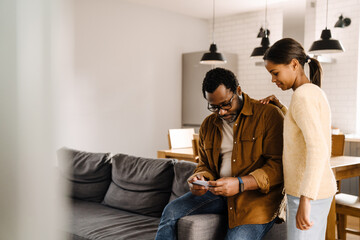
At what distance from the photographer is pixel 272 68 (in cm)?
161

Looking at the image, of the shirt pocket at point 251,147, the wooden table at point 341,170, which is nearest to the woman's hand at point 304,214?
the shirt pocket at point 251,147

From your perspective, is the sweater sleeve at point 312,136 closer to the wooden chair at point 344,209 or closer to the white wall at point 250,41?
the wooden chair at point 344,209

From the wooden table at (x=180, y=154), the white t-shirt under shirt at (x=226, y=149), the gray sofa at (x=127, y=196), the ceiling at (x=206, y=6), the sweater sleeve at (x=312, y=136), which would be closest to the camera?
the sweater sleeve at (x=312, y=136)

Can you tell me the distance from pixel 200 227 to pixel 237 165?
353 millimetres

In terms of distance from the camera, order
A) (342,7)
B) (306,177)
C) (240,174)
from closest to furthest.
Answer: (306,177) → (240,174) → (342,7)

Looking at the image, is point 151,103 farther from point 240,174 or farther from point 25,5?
point 25,5

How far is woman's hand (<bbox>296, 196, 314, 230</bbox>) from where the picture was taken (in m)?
1.41

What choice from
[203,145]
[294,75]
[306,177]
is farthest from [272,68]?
[203,145]

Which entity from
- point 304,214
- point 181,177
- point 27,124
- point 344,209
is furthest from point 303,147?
point 344,209

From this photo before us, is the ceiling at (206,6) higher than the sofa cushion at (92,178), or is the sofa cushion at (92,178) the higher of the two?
the ceiling at (206,6)

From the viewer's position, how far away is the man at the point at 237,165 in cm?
169

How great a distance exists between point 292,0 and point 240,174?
4.82 m

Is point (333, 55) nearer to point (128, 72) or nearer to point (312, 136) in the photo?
point (128, 72)

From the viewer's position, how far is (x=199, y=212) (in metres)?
1.95
